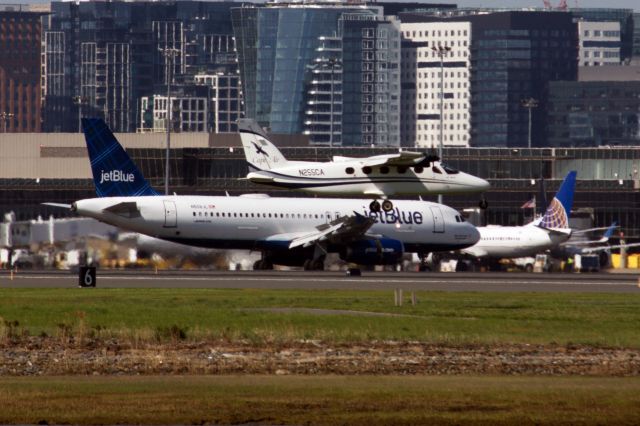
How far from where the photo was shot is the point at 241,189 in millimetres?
183375

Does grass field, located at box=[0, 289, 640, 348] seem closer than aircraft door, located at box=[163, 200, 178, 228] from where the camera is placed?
Yes

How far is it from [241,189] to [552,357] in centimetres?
13256

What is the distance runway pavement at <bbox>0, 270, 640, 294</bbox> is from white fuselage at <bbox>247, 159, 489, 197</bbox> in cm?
502

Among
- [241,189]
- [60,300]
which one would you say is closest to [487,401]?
[60,300]

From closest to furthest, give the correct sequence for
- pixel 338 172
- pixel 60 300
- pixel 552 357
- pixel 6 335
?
pixel 552 357 → pixel 6 335 → pixel 60 300 → pixel 338 172

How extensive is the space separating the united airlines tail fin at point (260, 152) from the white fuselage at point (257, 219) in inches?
163

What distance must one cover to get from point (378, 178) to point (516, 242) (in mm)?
37868

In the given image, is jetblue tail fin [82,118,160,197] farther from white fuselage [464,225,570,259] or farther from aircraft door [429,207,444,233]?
white fuselage [464,225,570,259]

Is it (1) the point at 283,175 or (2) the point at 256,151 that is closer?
(1) the point at 283,175

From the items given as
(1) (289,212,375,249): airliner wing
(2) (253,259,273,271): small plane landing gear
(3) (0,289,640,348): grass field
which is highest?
(1) (289,212,375,249): airliner wing

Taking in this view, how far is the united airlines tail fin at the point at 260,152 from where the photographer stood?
105438 mm

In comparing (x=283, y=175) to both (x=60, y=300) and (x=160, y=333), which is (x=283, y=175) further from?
(x=160, y=333)

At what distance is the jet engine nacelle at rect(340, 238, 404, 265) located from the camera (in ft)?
364

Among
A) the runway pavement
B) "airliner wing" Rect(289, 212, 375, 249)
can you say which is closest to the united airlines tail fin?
"airliner wing" Rect(289, 212, 375, 249)
